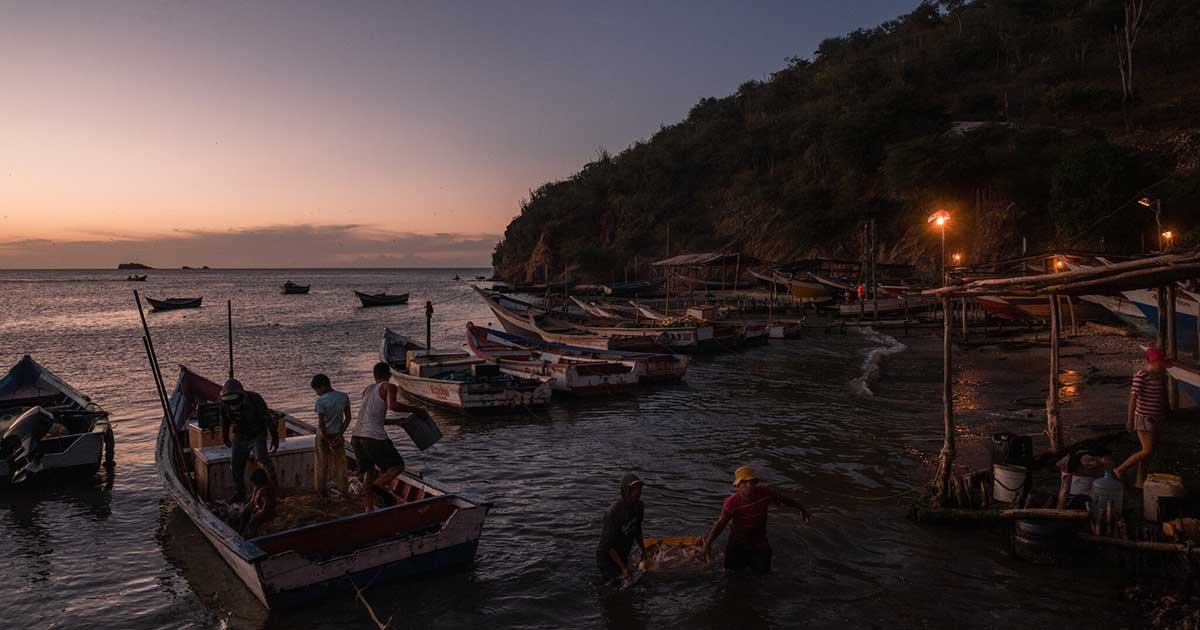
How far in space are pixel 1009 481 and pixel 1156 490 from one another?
1402 millimetres

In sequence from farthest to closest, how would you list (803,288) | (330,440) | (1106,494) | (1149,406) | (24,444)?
(803,288) → (24,444) → (330,440) → (1149,406) → (1106,494)

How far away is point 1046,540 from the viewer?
7.63m

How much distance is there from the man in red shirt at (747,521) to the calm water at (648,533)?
0.84 feet

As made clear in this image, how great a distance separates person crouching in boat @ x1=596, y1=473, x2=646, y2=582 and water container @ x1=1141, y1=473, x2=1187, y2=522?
553 cm

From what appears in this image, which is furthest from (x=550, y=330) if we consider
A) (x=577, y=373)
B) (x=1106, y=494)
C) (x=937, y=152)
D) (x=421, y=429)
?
(x=937, y=152)

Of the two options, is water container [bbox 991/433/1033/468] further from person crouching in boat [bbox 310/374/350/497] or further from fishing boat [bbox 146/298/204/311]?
fishing boat [bbox 146/298/204/311]

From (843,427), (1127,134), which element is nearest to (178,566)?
(843,427)

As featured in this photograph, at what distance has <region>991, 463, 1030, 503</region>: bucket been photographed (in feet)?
27.2

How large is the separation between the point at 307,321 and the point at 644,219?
48.6m

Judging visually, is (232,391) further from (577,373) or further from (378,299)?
(378,299)

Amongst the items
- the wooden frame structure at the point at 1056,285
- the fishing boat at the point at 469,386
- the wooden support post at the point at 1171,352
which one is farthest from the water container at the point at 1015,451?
the fishing boat at the point at 469,386

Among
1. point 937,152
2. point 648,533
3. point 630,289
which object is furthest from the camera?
point 630,289

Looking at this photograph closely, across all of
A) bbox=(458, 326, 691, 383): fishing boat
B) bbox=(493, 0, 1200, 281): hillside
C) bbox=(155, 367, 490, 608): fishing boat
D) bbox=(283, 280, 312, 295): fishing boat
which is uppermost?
bbox=(493, 0, 1200, 281): hillside

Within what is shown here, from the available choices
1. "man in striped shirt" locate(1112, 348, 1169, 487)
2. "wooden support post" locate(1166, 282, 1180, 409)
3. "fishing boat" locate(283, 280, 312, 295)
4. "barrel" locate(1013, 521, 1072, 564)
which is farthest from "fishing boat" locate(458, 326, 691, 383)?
"fishing boat" locate(283, 280, 312, 295)
